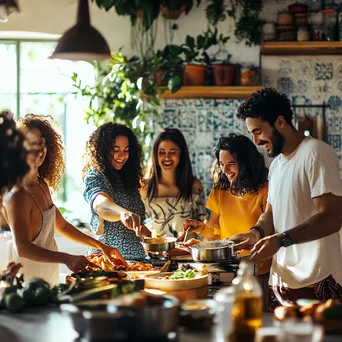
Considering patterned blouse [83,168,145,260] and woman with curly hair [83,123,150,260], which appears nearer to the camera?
woman with curly hair [83,123,150,260]

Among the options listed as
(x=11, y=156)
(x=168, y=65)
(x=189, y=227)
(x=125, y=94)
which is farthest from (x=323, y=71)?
(x=11, y=156)

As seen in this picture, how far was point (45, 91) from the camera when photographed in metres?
7.04

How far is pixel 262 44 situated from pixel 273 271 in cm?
289

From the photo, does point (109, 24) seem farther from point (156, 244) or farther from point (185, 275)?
point (185, 275)

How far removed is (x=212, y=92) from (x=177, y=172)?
1.30m

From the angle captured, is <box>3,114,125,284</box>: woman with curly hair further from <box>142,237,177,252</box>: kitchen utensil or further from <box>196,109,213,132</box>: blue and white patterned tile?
<box>196,109,213,132</box>: blue and white patterned tile

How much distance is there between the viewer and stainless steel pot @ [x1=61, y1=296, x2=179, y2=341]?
2.39 metres

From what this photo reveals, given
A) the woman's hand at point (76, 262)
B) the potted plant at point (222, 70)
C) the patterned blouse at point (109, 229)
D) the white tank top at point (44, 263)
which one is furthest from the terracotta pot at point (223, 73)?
the woman's hand at point (76, 262)

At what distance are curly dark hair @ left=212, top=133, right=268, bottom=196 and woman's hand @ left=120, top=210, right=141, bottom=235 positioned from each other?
100 cm

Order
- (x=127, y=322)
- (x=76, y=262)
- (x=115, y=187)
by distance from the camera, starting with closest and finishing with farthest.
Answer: (x=127, y=322) → (x=76, y=262) → (x=115, y=187)

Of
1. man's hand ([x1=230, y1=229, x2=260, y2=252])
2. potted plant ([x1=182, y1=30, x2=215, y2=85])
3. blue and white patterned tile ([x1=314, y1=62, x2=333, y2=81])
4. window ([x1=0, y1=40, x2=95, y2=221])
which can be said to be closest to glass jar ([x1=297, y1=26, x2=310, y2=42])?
blue and white patterned tile ([x1=314, y1=62, x2=333, y2=81])

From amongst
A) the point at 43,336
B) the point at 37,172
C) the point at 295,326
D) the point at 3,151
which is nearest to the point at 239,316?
the point at 295,326

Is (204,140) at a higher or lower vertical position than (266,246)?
higher

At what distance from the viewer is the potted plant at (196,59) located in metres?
6.50
